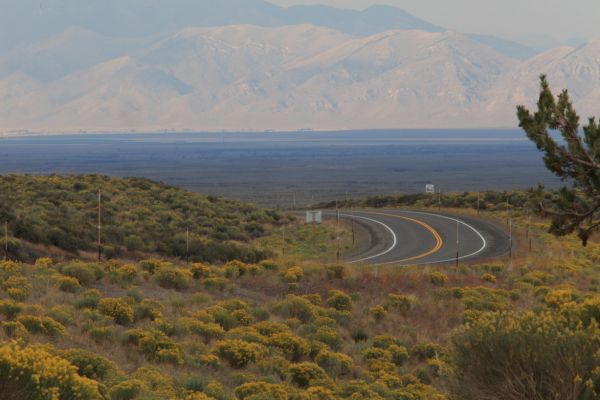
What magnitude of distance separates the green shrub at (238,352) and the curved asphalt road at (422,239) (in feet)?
54.3

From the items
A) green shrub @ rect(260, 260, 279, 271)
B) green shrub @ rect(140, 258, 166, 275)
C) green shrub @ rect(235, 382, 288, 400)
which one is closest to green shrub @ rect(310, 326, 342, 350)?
green shrub @ rect(235, 382, 288, 400)

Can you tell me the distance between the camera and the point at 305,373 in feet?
45.9

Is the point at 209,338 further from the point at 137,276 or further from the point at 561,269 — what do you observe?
the point at 561,269

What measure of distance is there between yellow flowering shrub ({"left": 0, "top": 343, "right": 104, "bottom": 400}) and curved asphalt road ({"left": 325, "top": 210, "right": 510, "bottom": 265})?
73.7 feet

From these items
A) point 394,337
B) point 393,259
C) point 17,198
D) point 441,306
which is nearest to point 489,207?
point 393,259

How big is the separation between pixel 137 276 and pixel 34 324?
6695 mm

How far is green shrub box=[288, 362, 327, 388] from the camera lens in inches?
549

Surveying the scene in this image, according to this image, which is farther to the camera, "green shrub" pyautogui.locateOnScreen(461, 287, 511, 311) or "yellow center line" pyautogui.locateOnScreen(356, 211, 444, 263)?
"yellow center line" pyautogui.locateOnScreen(356, 211, 444, 263)

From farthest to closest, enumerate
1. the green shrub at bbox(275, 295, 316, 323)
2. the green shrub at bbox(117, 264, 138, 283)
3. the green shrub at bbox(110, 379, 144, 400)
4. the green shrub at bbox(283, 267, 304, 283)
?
the green shrub at bbox(283, 267, 304, 283)
the green shrub at bbox(117, 264, 138, 283)
the green shrub at bbox(275, 295, 316, 323)
the green shrub at bbox(110, 379, 144, 400)

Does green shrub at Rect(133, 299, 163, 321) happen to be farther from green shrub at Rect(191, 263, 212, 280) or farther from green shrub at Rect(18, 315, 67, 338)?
green shrub at Rect(191, 263, 212, 280)

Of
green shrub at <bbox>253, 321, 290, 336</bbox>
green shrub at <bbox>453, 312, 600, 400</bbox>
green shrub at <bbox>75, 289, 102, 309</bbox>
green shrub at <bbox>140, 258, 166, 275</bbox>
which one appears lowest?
green shrub at <bbox>253, 321, 290, 336</bbox>

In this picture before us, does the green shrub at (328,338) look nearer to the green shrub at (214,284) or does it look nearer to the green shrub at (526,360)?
the green shrub at (214,284)

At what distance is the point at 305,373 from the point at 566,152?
23.4 feet

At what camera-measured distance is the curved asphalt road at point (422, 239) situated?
32750mm
